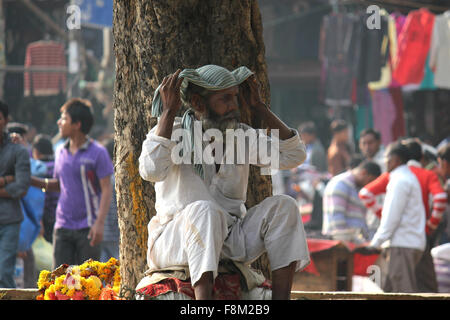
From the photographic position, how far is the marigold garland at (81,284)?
15.7ft

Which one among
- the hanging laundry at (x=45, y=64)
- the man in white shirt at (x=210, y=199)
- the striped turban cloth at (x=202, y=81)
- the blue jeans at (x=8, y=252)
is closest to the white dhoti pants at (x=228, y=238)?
the man in white shirt at (x=210, y=199)

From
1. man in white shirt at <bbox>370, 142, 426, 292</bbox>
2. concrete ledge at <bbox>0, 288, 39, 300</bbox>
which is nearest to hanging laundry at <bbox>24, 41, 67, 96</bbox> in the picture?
man in white shirt at <bbox>370, 142, 426, 292</bbox>

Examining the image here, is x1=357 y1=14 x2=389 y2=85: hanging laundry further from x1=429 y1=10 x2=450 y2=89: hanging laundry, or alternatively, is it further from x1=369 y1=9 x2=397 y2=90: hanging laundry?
x1=429 y1=10 x2=450 y2=89: hanging laundry

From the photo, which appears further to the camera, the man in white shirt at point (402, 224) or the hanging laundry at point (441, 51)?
the hanging laundry at point (441, 51)

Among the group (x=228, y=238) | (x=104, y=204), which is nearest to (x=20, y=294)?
(x=104, y=204)

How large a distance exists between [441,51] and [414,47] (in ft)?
1.45

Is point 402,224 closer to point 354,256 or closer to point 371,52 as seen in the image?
point 354,256

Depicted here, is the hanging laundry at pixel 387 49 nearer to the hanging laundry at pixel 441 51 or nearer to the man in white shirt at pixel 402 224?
the hanging laundry at pixel 441 51

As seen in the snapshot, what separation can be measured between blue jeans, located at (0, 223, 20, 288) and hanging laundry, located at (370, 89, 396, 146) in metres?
8.56

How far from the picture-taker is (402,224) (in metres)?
7.86

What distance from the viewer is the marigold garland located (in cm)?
479

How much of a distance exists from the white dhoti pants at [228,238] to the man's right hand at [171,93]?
1.67ft

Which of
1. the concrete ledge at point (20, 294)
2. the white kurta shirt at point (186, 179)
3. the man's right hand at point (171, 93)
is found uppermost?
the man's right hand at point (171, 93)
